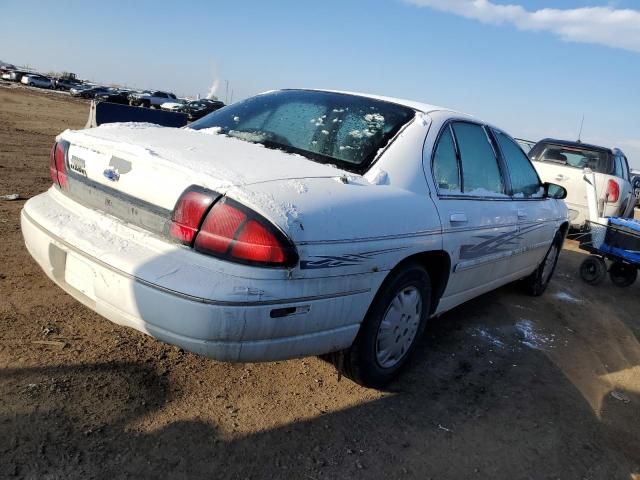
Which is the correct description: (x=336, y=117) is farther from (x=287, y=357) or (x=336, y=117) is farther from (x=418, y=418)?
(x=418, y=418)

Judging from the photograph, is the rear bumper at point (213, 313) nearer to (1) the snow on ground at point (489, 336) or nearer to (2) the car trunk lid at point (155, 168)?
(2) the car trunk lid at point (155, 168)

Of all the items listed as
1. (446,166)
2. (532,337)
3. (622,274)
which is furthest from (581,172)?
(446,166)

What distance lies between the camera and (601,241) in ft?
20.8

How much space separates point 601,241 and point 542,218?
2108mm

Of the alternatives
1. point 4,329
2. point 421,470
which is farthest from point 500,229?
point 4,329

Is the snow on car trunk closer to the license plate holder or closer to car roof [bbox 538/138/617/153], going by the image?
the license plate holder

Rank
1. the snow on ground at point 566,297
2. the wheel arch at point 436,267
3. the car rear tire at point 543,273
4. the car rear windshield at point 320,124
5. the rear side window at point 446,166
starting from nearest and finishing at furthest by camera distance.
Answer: the car rear windshield at point 320,124
the wheel arch at point 436,267
the rear side window at point 446,166
the car rear tire at point 543,273
the snow on ground at point 566,297

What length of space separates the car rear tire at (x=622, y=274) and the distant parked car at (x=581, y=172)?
207 cm

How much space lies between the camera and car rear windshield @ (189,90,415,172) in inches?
114

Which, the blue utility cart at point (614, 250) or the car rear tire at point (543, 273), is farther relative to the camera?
the blue utility cart at point (614, 250)

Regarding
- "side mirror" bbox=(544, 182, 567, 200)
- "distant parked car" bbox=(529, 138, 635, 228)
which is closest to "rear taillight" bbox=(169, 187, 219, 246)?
"side mirror" bbox=(544, 182, 567, 200)

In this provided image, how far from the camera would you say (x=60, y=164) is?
9.45 ft

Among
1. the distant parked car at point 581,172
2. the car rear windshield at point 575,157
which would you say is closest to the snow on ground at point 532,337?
the distant parked car at point 581,172

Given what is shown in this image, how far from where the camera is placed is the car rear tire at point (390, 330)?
2.75 metres
